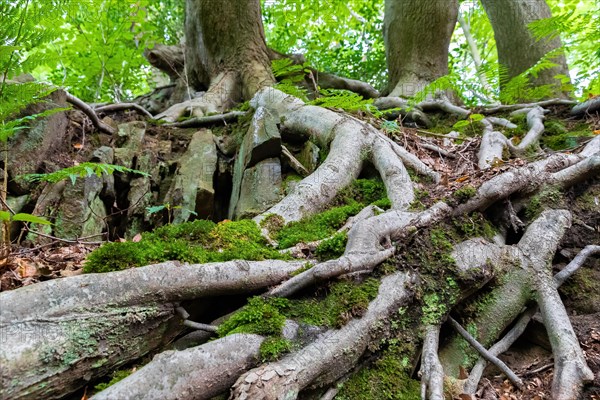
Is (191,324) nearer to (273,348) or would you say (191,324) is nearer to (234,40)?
(273,348)

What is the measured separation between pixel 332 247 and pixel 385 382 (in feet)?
2.78

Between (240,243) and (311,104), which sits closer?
(240,243)


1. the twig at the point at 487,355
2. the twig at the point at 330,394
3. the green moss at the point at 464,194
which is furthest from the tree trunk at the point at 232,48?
the twig at the point at 330,394

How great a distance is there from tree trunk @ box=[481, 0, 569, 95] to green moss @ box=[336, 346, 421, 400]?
23.1 ft

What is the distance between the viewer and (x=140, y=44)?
1043 cm

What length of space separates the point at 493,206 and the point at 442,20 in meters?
5.58

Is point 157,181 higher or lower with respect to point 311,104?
lower

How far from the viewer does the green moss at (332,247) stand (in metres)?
2.55

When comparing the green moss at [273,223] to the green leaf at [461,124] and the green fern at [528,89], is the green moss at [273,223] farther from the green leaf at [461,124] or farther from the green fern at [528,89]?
the green fern at [528,89]

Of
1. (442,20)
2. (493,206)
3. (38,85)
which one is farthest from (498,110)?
(38,85)

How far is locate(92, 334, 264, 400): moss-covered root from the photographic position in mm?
1613

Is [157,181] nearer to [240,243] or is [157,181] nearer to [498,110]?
[240,243]

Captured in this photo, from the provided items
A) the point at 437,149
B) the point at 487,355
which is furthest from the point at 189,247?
the point at 437,149

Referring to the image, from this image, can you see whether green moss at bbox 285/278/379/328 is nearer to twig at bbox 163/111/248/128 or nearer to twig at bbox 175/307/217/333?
twig at bbox 175/307/217/333
